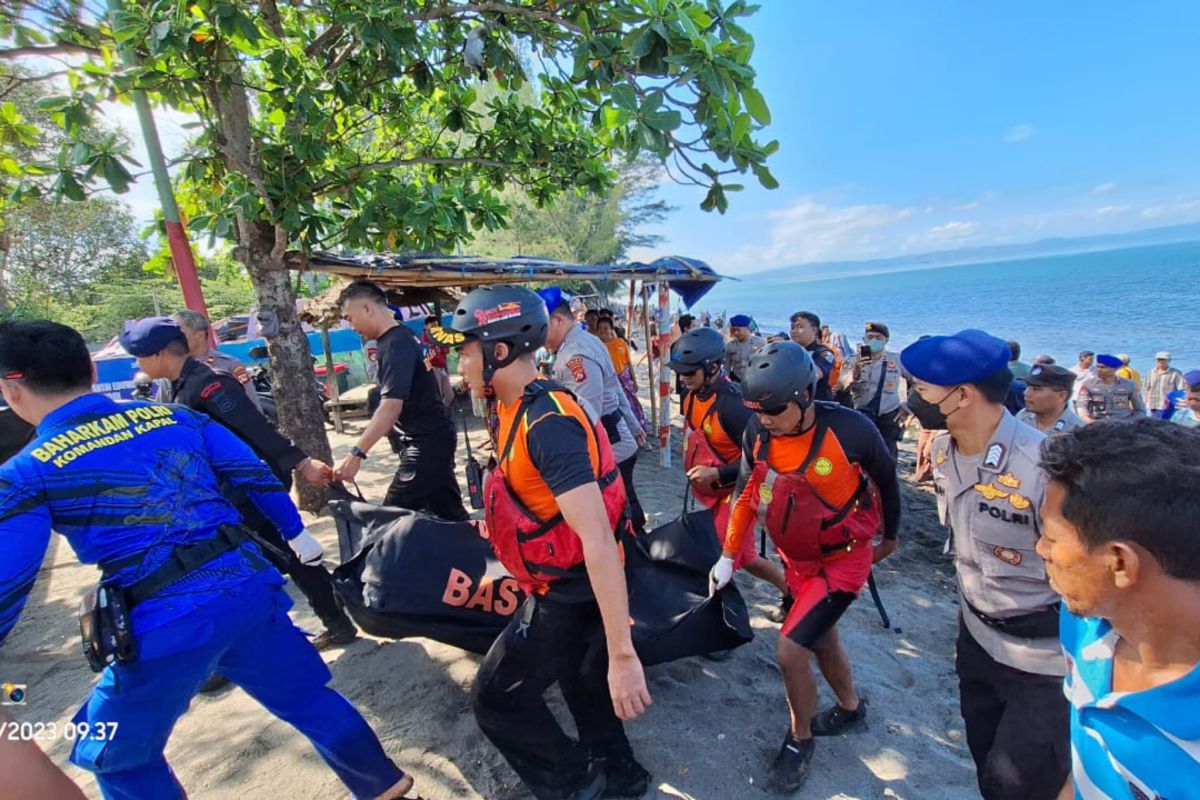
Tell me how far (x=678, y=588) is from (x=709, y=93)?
2.53 m

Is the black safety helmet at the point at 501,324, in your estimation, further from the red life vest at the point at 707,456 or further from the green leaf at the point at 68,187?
the green leaf at the point at 68,187

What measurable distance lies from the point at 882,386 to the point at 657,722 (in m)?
5.23

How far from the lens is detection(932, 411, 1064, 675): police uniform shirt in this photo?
6.06ft

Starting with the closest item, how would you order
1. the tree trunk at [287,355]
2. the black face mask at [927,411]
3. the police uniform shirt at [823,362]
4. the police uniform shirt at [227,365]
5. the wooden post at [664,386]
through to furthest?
the black face mask at [927,411] → the police uniform shirt at [227,365] → the tree trunk at [287,355] → the police uniform shirt at [823,362] → the wooden post at [664,386]

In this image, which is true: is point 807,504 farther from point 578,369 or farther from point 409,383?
point 409,383

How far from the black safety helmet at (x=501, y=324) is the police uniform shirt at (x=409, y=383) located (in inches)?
Answer: 68.7

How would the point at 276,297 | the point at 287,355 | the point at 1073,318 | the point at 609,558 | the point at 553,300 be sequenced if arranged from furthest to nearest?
the point at 1073,318 < the point at 287,355 < the point at 276,297 < the point at 553,300 < the point at 609,558

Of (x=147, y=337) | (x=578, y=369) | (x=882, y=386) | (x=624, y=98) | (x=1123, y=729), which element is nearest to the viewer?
(x=1123, y=729)

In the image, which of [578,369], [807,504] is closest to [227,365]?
[578,369]

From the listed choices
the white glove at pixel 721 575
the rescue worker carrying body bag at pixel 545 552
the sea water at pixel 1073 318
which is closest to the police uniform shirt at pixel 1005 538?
the white glove at pixel 721 575

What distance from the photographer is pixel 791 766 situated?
8.34ft

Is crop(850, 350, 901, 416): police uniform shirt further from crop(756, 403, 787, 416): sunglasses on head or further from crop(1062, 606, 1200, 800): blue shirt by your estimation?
crop(1062, 606, 1200, 800): blue shirt

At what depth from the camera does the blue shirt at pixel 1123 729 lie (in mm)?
942

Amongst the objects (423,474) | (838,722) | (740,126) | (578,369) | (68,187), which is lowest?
(838,722)
